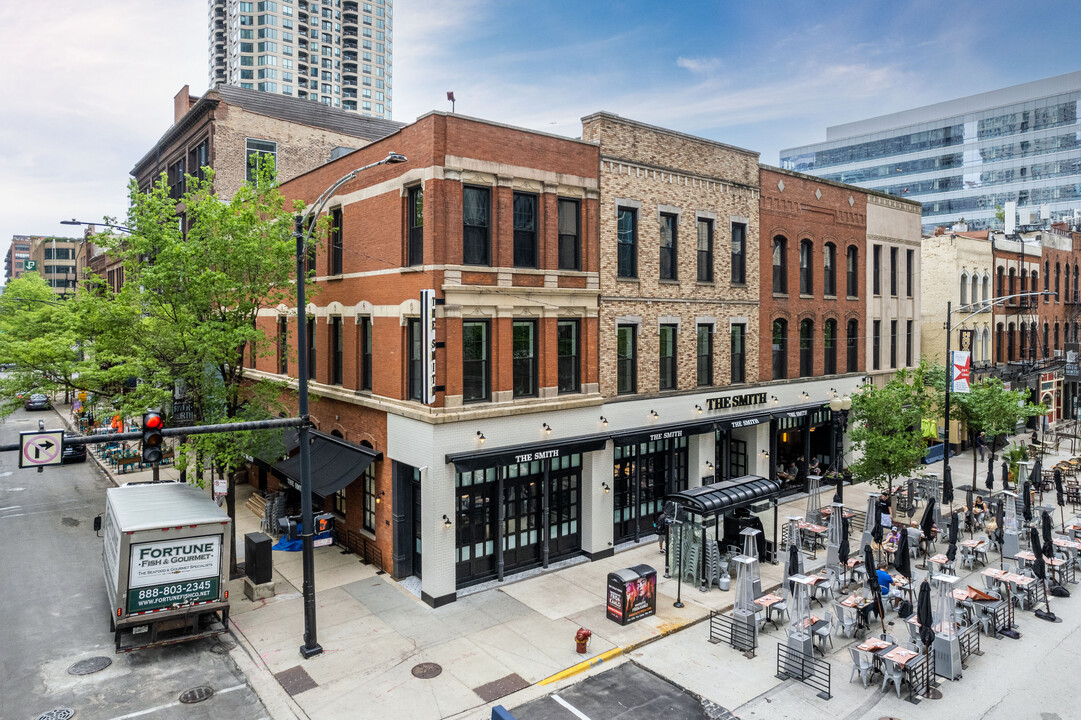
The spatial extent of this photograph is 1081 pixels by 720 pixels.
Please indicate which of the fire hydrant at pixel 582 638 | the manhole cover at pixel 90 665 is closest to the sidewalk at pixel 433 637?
the fire hydrant at pixel 582 638

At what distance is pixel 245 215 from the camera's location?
770 inches

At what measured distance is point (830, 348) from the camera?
30.5 m

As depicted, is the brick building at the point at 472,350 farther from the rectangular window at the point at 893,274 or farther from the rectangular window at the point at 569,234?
the rectangular window at the point at 893,274

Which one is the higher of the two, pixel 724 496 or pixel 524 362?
pixel 524 362

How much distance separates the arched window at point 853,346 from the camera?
103ft

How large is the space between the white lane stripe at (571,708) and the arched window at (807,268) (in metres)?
21.4

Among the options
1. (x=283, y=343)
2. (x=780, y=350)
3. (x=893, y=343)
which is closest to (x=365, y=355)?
(x=283, y=343)

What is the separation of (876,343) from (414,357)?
24.0 meters

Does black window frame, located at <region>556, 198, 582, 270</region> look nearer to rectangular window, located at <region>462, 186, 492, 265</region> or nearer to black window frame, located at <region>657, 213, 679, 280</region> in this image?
rectangular window, located at <region>462, 186, 492, 265</region>

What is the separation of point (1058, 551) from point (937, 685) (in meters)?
10.7

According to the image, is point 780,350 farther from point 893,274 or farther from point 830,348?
point 893,274

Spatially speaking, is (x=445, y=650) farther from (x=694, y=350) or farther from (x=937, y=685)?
(x=694, y=350)

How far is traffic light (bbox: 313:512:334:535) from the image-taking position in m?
19.8

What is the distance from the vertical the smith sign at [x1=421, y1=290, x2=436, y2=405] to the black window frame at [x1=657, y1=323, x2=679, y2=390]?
912 cm
